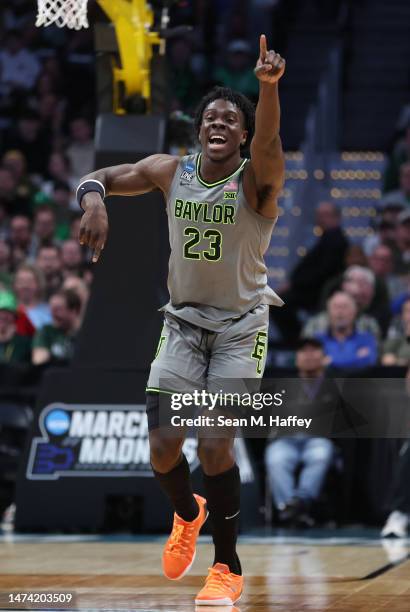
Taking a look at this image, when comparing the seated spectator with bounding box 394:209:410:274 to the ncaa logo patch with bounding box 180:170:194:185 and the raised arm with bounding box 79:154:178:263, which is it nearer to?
the raised arm with bounding box 79:154:178:263

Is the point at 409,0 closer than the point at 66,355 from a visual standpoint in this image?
No

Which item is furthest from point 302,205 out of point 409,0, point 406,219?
point 409,0

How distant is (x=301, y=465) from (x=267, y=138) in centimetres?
503

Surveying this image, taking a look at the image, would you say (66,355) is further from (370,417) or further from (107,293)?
(370,417)

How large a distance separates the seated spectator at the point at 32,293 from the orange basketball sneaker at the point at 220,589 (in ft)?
22.8

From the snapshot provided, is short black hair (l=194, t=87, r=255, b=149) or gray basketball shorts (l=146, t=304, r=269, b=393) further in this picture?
short black hair (l=194, t=87, r=255, b=149)

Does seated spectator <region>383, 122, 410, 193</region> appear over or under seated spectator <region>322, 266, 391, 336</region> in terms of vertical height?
over

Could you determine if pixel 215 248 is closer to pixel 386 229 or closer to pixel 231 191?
pixel 231 191

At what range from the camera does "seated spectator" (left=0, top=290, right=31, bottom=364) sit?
1164 centimetres

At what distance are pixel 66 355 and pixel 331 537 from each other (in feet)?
10.9

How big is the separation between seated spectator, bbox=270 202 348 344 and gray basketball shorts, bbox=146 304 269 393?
23.4 ft

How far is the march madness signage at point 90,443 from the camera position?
9.56m

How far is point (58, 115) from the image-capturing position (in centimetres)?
1747

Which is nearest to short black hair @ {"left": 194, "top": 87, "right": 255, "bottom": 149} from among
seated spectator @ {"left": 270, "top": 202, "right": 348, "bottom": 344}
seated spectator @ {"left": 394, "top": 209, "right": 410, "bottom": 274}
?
seated spectator @ {"left": 270, "top": 202, "right": 348, "bottom": 344}
